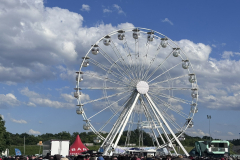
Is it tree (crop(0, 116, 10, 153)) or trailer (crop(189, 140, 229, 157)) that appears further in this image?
tree (crop(0, 116, 10, 153))

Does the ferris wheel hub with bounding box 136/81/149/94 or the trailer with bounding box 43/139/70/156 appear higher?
the ferris wheel hub with bounding box 136/81/149/94

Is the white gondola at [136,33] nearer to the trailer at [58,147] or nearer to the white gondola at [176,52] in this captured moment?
the white gondola at [176,52]

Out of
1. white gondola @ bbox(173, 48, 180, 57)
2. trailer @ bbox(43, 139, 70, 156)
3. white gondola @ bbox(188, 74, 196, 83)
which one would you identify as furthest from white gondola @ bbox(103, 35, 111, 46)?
trailer @ bbox(43, 139, 70, 156)

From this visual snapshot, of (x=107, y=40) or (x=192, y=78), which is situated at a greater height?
(x=107, y=40)

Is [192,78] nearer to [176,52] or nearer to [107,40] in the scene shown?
[176,52]

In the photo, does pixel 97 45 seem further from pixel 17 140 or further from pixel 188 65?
pixel 17 140

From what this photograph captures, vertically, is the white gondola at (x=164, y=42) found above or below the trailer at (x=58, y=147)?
above

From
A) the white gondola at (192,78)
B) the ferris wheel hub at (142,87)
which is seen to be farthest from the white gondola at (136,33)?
the white gondola at (192,78)

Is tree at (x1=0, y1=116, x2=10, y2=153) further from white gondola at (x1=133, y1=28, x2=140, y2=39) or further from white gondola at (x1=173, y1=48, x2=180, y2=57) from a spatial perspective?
white gondola at (x1=173, y1=48, x2=180, y2=57)

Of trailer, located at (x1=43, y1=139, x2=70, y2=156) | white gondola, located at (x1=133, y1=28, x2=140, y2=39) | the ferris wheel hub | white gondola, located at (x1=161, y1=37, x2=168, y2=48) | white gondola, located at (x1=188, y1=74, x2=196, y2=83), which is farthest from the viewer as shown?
white gondola, located at (x1=188, y1=74, x2=196, y2=83)

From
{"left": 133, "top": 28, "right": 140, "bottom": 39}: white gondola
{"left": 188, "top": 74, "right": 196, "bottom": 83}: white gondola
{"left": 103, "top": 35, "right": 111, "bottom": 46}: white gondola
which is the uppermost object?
{"left": 133, "top": 28, "right": 140, "bottom": 39}: white gondola

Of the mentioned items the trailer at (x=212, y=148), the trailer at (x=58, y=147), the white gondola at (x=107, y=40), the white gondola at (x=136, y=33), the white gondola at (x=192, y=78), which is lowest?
the trailer at (x=212, y=148)

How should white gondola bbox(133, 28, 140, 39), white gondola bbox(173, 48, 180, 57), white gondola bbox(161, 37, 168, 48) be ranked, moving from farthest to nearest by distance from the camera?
white gondola bbox(173, 48, 180, 57) → white gondola bbox(161, 37, 168, 48) → white gondola bbox(133, 28, 140, 39)

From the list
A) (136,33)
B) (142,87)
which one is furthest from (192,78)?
(136,33)
